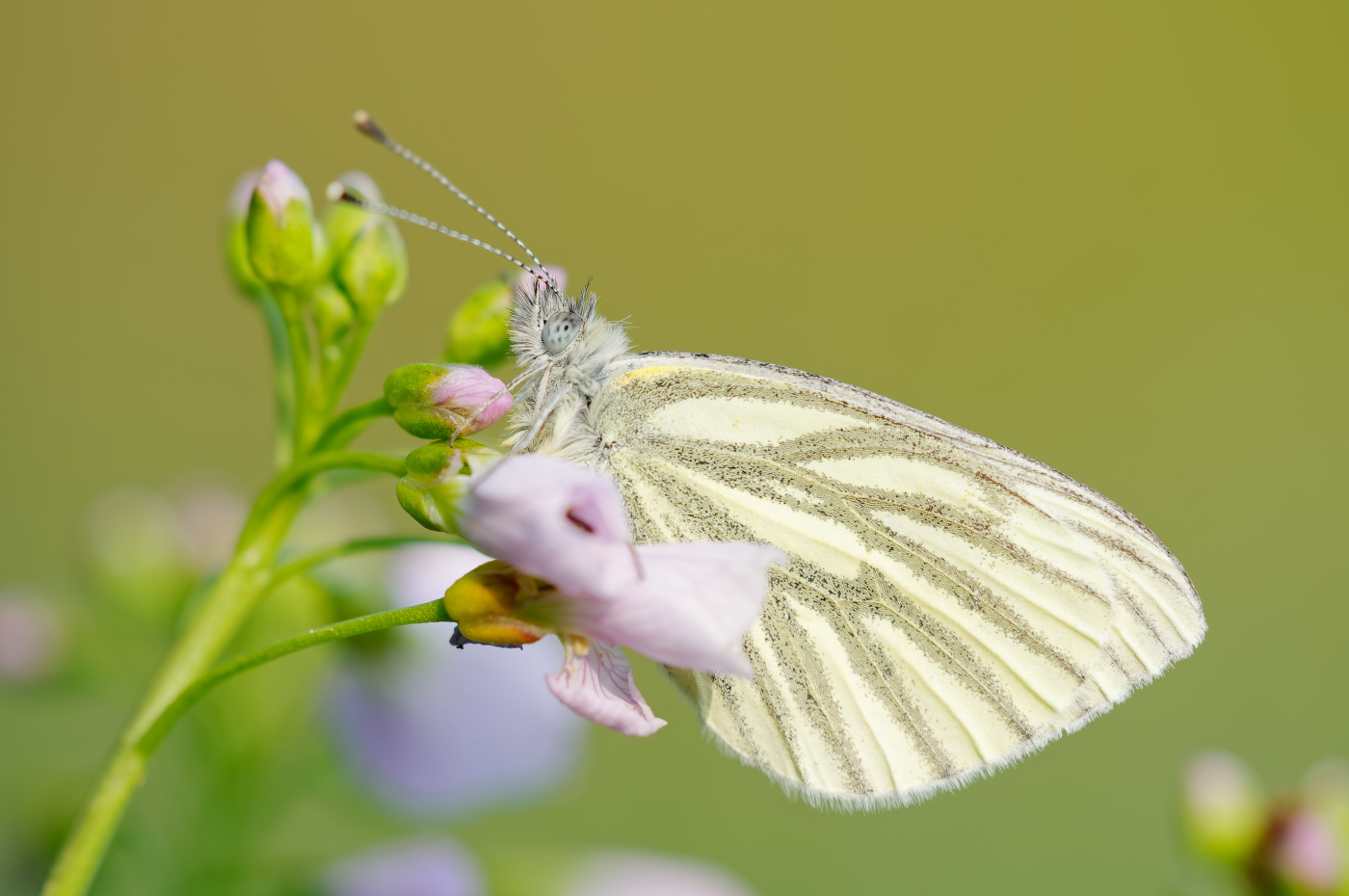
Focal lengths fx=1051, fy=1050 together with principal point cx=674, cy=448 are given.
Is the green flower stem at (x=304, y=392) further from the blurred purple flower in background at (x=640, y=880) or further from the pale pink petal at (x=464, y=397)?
the blurred purple flower in background at (x=640, y=880)

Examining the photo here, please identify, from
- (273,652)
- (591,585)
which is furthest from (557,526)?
(273,652)

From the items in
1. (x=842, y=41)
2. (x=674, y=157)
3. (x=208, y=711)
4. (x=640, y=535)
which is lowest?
(x=208, y=711)

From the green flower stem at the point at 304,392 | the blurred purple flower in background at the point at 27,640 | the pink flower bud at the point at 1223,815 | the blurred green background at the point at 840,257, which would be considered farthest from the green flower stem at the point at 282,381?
the blurred green background at the point at 840,257

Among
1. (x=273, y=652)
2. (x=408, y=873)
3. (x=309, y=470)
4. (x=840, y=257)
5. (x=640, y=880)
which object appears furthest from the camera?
(x=840, y=257)

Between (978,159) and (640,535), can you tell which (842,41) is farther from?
(640,535)

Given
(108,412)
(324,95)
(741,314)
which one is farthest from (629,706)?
(324,95)

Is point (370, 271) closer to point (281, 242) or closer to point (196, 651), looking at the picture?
point (281, 242)

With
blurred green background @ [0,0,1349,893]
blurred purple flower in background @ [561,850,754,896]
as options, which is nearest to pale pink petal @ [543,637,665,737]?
blurred purple flower in background @ [561,850,754,896]

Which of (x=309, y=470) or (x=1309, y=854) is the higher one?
(x=309, y=470)
